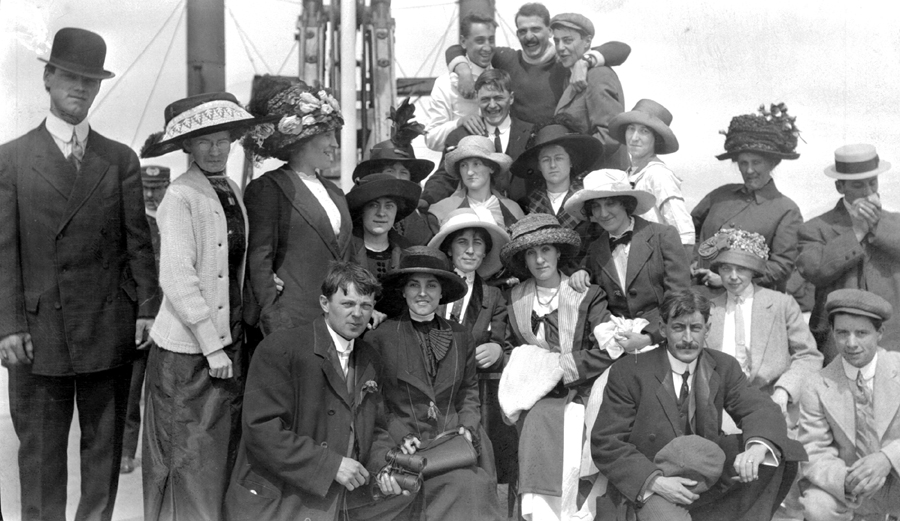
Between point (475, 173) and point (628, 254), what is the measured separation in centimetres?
102

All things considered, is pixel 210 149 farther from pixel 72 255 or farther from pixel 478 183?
pixel 478 183

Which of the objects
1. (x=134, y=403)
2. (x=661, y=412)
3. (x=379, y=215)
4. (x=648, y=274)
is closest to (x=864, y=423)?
(x=661, y=412)

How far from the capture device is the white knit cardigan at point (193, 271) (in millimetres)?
4211

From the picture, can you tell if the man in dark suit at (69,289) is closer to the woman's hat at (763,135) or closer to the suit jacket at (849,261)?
the woman's hat at (763,135)

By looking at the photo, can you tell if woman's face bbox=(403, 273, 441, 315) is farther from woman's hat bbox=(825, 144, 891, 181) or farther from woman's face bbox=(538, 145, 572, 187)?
woman's hat bbox=(825, 144, 891, 181)

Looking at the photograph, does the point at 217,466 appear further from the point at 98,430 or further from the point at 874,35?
the point at 874,35

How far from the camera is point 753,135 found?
211 inches

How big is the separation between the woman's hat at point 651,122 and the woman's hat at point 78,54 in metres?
2.73

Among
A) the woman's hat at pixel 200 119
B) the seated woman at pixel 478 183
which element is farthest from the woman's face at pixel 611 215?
the woman's hat at pixel 200 119

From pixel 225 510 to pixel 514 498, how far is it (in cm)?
160

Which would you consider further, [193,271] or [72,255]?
[72,255]

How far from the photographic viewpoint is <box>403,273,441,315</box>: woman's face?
4570 millimetres

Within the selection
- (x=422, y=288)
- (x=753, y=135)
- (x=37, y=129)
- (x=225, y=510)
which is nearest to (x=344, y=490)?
(x=225, y=510)

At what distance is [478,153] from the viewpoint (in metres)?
5.37
